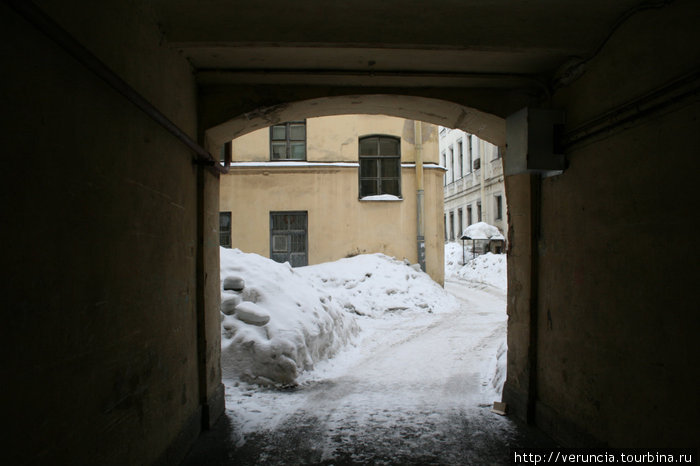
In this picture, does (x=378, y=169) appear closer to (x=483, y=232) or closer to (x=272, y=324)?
(x=483, y=232)

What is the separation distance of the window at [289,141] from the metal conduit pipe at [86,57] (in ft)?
40.9

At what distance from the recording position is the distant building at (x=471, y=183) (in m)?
26.2

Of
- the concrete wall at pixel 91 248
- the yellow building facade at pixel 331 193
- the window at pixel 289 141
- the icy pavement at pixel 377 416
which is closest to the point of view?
the concrete wall at pixel 91 248

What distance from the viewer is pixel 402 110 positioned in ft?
17.4

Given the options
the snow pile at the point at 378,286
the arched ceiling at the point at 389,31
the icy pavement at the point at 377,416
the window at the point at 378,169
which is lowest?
the icy pavement at the point at 377,416

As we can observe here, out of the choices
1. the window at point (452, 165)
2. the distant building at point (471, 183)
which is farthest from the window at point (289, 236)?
the window at point (452, 165)

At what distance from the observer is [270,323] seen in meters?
6.34

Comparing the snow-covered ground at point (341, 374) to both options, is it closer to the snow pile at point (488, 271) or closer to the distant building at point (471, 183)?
the snow pile at point (488, 271)

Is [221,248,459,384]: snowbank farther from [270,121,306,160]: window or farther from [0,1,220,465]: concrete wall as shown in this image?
→ [270,121,306,160]: window

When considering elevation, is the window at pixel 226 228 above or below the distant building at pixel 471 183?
below

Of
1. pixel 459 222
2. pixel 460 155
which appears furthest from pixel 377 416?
pixel 459 222

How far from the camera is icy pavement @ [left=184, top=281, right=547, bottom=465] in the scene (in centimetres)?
392

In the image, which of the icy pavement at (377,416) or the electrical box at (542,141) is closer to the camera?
the icy pavement at (377,416)

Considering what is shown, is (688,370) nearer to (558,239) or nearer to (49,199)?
(558,239)
